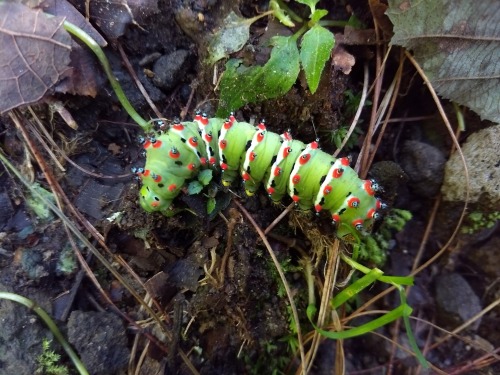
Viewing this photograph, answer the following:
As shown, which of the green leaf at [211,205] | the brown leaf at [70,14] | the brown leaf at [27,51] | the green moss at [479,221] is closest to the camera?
the brown leaf at [27,51]

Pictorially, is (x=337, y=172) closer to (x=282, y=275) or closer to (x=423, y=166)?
(x=282, y=275)

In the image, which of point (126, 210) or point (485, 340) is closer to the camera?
point (126, 210)

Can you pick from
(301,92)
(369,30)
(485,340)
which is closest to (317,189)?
(301,92)

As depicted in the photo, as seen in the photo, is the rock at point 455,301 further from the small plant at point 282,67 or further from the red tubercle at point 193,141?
the red tubercle at point 193,141

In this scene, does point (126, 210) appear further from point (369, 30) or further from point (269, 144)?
point (369, 30)

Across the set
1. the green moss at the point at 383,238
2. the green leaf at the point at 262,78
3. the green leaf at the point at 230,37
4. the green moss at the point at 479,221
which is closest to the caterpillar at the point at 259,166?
the green leaf at the point at 262,78

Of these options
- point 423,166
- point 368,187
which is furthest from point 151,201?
point 423,166
